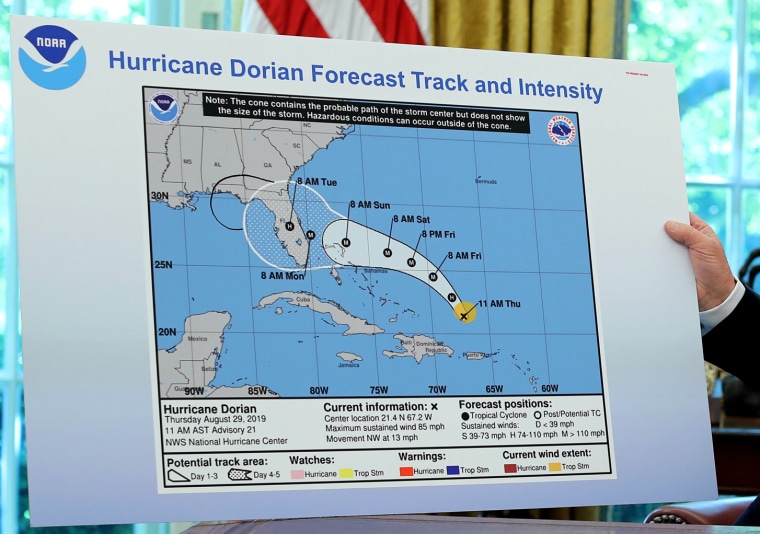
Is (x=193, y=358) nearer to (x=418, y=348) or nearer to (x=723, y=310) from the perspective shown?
(x=418, y=348)

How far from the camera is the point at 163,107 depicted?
1.20 meters

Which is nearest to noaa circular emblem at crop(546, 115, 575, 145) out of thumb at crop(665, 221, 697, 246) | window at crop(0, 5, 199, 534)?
thumb at crop(665, 221, 697, 246)

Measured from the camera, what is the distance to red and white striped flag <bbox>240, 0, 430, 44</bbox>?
2623 mm

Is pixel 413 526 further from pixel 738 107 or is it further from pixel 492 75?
pixel 738 107

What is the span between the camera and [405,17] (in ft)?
8.80

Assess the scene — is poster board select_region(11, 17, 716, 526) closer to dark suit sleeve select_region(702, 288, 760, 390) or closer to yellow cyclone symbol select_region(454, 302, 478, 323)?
yellow cyclone symbol select_region(454, 302, 478, 323)

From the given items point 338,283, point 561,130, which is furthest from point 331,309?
point 561,130

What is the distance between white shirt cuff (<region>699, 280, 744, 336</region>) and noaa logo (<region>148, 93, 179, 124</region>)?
0.92 metres

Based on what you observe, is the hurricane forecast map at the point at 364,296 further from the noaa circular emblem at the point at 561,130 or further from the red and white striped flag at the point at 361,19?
the red and white striped flag at the point at 361,19

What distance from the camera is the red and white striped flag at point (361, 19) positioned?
2.62m

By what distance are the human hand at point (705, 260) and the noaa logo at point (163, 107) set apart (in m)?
0.77

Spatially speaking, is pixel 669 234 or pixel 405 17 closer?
pixel 669 234

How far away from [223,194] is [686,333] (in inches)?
28.9

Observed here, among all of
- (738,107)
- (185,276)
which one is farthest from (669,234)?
(738,107)
